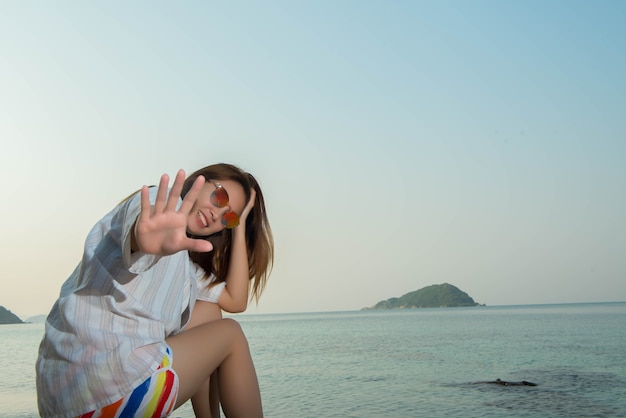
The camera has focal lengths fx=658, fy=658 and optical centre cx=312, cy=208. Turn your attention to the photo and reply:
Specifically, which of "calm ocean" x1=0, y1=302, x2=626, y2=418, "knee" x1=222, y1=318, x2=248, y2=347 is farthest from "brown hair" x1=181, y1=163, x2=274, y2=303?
"calm ocean" x1=0, y1=302, x2=626, y2=418

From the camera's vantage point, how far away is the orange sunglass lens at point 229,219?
315cm

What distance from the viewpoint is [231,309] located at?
139 inches

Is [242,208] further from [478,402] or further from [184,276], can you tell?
[478,402]

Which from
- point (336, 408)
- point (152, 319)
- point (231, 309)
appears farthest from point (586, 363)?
point (152, 319)

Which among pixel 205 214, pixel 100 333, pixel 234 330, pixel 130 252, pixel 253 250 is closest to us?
pixel 130 252

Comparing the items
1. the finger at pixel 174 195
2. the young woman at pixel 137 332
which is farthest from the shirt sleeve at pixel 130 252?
the finger at pixel 174 195

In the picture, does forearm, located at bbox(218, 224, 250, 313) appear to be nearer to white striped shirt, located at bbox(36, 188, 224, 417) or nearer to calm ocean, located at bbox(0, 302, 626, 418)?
white striped shirt, located at bbox(36, 188, 224, 417)

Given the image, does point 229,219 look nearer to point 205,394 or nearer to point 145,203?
point 205,394

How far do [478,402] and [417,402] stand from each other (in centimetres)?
87

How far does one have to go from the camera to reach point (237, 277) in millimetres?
3547

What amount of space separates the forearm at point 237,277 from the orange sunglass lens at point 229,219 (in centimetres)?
38

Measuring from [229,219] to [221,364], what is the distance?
689 mm

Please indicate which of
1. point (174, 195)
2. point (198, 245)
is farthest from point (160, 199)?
point (198, 245)

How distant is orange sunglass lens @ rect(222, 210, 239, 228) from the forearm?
38 cm
